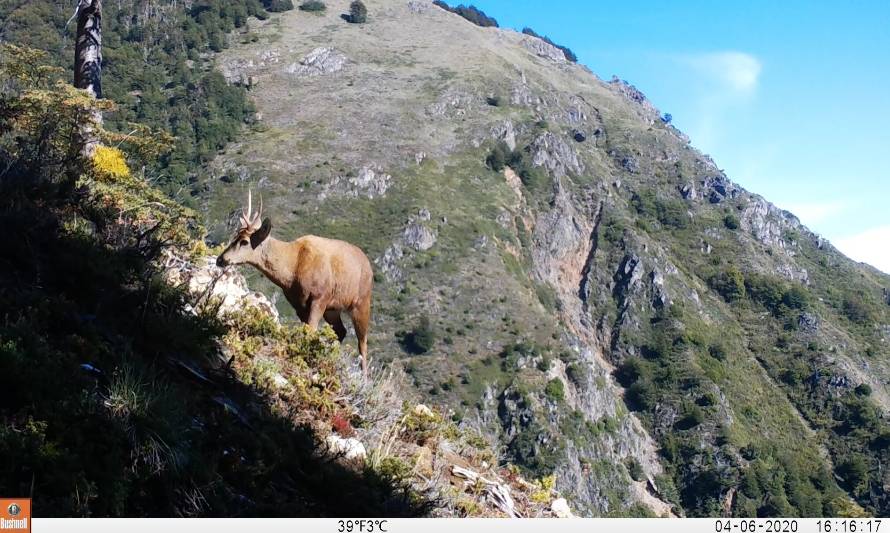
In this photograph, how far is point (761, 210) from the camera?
152000mm

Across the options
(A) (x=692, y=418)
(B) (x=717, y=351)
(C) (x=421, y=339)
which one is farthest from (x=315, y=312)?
(B) (x=717, y=351)

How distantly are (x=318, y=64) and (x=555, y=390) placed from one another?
82619mm

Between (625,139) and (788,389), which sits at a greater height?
(625,139)

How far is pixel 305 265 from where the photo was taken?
31.9 ft

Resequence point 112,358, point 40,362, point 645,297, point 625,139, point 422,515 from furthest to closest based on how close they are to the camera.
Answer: point 625,139 → point 645,297 → point 422,515 → point 112,358 → point 40,362

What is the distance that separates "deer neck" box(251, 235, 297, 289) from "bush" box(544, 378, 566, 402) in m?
79.1

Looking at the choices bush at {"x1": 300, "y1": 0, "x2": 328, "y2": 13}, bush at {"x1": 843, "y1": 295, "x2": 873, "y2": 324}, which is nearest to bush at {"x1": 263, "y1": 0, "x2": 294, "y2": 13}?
bush at {"x1": 300, "y1": 0, "x2": 328, "y2": 13}

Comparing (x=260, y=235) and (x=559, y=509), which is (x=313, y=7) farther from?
(x=559, y=509)

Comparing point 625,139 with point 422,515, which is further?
point 625,139

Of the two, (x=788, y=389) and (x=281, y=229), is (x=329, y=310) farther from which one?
(x=788, y=389)

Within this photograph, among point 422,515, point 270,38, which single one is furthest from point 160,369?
point 270,38

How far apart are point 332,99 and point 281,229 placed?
45950mm

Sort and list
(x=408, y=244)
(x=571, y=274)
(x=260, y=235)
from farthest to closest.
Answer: (x=571, y=274), (x=408, y=244), (x=260, y=235)

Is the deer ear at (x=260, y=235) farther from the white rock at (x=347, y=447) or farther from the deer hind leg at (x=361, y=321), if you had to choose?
the white rock at (x=347, y=447)
